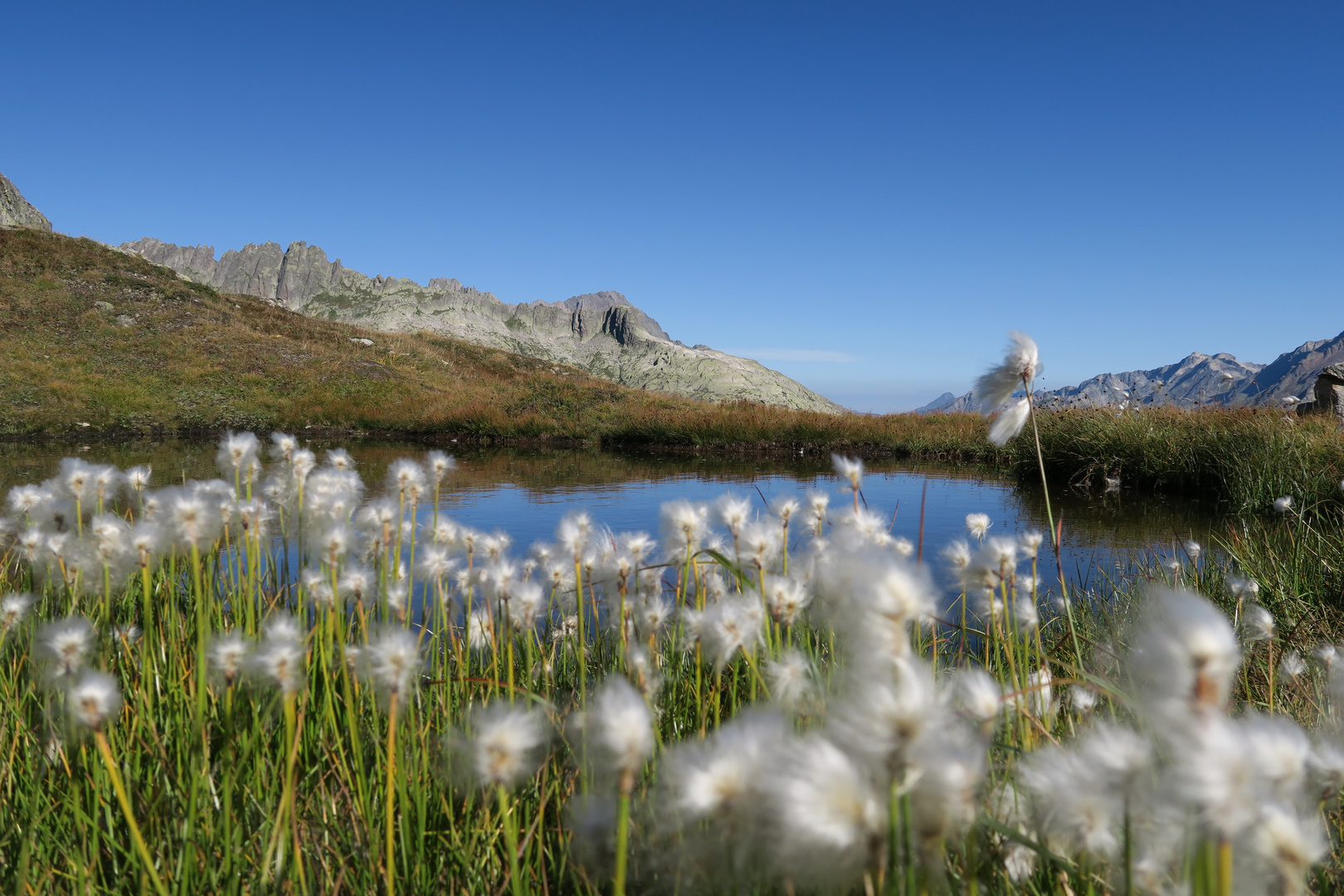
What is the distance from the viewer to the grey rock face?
55.4m

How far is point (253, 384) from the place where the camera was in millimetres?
Answer: 29469

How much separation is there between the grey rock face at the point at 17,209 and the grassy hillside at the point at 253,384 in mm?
26697

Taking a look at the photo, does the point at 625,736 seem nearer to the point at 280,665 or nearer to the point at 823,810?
the point at 823,810

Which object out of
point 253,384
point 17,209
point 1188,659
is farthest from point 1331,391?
point 17,209

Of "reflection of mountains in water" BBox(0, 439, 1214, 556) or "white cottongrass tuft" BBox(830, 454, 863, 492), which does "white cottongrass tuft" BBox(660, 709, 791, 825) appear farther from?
"reflection of mountains in water" BBox(0, 439, 1214, 556)

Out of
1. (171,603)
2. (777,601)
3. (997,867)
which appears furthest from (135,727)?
(997,867)

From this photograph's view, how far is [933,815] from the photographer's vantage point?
616 millimetres

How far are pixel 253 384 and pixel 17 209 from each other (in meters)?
49.0

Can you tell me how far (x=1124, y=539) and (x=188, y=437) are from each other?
81.0ft

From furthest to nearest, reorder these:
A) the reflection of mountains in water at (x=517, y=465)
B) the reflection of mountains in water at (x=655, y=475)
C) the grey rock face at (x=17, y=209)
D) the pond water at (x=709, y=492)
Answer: the grey rock face at (x=17, y=209) < the reflection of mountains in water at (x=517, y=465) < the reflection of mountains in water at (x=655, y=475) < the pond water at (x=709, y=492)

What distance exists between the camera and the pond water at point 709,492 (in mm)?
8273

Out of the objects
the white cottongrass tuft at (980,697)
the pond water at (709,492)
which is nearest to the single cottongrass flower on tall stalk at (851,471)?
the white cottongrass tuft at (980,697)

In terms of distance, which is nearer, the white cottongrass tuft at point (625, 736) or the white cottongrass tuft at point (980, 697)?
the white cottongrass tuft at point (625, 736)

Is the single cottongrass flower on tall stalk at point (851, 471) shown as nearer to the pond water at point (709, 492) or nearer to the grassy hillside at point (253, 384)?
the pond water at point (709, 492)
